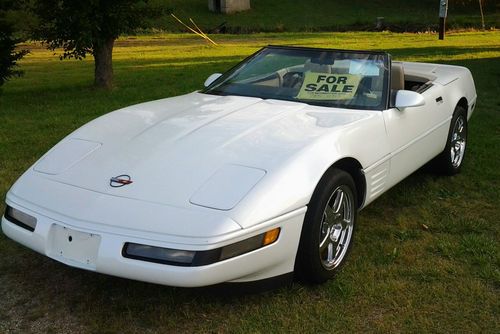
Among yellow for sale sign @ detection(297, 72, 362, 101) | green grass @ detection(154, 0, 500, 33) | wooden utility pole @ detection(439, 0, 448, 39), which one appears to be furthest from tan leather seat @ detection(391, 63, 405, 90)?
green grass @ detection(154, 0, 500, 33)

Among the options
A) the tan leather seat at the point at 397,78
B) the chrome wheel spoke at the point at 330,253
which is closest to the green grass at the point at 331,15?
the tan leather seat at the point at 397,78

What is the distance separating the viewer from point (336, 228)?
3.29m

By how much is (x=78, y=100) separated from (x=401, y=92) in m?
6.78

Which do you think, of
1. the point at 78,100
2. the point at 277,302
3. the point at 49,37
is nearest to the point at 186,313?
the point at 277,302

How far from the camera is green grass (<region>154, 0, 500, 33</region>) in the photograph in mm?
32750

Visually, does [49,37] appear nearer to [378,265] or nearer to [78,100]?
[78,100]

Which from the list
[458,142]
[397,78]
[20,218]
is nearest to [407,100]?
[397,78]

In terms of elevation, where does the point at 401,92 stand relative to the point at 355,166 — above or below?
above

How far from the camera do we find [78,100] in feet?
30.7

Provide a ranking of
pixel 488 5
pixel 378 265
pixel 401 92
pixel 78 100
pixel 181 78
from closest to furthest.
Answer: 1. pixel 378 265
2. pixel 401 92
3. pixel 78 100
4. pixel 181 78
5. pixel 488 5

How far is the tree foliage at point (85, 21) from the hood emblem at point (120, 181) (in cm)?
676

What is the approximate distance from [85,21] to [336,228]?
7.05 meters

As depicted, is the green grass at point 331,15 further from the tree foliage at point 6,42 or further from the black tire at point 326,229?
the black tire at point 326,229

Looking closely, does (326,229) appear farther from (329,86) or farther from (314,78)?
(314,78)
